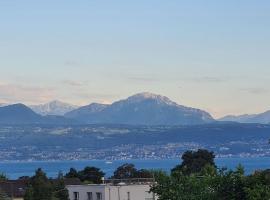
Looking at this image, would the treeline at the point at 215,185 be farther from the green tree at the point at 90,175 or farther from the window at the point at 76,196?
the green tree at the point at 90,175

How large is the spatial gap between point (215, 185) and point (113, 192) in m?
29.9

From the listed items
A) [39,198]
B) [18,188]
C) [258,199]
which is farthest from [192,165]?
[258,199]

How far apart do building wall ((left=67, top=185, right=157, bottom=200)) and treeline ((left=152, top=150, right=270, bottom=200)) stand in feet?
78.2

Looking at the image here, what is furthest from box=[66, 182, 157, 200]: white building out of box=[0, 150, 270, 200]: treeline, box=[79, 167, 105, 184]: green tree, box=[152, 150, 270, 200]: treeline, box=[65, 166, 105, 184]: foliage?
box=[79, 167, 105, 184]: green tree

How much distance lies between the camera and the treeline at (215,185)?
46.8 meters

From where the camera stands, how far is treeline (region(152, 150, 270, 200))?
154ft

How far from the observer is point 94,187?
80.6 metres

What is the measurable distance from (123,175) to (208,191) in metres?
70.8

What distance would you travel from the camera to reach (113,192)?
79.4 metres

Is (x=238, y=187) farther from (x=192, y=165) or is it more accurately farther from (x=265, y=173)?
(x=192, y=165)

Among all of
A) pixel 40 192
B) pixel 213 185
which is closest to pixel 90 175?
pixel 40 192

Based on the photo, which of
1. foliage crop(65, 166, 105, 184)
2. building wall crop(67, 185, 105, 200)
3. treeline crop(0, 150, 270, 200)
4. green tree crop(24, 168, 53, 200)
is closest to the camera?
treeline crop(0, 150, 270, 200)

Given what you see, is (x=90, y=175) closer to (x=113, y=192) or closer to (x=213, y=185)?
(x=113, y=192)

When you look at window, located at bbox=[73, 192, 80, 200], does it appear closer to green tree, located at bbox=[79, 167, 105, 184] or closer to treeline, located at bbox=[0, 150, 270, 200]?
green tree, located at bbox=[79, 167, 105, 184]
